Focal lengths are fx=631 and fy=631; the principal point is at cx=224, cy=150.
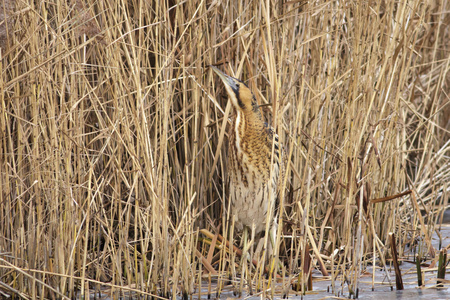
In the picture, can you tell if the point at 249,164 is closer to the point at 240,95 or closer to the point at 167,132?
the point at 240,95

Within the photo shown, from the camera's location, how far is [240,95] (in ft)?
8.89

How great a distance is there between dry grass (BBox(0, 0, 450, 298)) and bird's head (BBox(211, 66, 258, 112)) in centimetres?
8

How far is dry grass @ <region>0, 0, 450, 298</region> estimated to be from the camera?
7.80 ft

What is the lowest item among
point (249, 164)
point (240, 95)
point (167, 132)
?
point (249, 164)

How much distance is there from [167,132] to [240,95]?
1.22ft

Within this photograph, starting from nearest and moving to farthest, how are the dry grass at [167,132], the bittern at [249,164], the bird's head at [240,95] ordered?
the dry grass at [167,132] < the bird's head at [240,95] < the bittern at [249,164]

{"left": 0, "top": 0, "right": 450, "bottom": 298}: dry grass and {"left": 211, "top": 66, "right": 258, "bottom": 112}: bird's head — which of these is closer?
{"left": 0, "top": 0, "right": 450, "bottom": 298}: dry grass

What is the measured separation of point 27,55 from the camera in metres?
2.47

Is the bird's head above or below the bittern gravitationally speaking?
above

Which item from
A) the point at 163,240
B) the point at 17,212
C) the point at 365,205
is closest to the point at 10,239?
the point at 17,212

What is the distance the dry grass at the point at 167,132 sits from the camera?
238 cm

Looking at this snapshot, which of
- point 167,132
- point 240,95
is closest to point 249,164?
point 240,95

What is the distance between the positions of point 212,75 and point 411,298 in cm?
126

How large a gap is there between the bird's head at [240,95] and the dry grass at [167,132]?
3.1 inches
